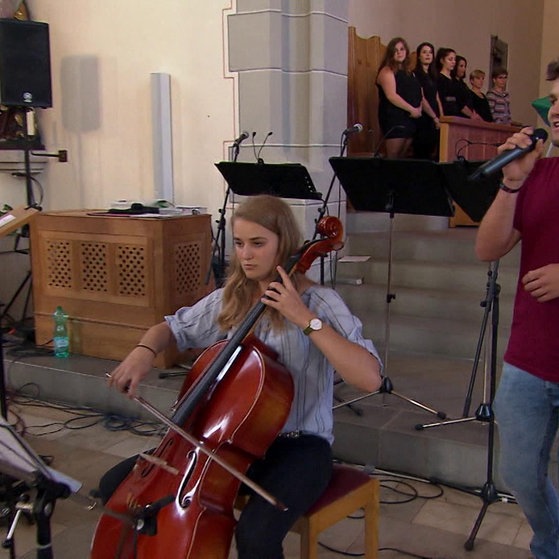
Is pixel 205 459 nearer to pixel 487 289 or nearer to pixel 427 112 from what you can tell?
pixel 487 289

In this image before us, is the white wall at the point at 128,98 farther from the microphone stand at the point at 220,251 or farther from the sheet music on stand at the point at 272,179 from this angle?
the sheet music on stand at the point at 272,179

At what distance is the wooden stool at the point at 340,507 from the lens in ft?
5.67

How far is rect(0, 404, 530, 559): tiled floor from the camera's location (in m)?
2.31

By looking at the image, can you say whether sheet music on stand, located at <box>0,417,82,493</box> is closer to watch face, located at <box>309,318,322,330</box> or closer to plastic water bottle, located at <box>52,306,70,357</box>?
watch face, located at <box>309,318,322,330</box>

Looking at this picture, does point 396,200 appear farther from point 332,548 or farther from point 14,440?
point 14,440

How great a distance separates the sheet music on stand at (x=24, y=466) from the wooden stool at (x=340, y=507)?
70cm

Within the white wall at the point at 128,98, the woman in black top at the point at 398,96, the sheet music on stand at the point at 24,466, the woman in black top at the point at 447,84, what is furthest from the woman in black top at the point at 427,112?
the sheet music on stand at the point at 24,466

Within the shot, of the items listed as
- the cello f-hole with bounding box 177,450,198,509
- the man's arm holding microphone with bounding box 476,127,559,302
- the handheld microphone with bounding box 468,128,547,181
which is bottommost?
the cello f-hole with bounding box 177,450,198,509

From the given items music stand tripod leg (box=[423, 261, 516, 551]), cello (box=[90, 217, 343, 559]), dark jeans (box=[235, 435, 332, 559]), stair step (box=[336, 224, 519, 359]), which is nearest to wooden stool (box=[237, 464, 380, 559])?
dark jeans (box=[235, 435, 332, 559])

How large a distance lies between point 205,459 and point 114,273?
2.40 meters

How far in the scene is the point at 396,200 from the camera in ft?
9.61

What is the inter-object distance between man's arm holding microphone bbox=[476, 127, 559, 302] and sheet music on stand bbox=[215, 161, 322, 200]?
143 centimetres

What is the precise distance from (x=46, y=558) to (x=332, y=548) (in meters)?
1.32

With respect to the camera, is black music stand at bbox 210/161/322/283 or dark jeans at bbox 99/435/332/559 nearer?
dark jeans at bbox 99/435/332/559
